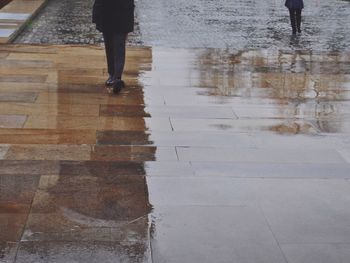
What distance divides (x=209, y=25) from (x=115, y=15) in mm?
10596

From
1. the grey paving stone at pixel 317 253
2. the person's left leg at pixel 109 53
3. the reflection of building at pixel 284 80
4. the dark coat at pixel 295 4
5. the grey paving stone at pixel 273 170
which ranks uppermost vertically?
the person's left leg at pixel 109 53

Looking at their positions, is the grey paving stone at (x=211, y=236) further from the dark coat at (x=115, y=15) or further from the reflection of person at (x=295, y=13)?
the reflection of person at (x=295, y=13)

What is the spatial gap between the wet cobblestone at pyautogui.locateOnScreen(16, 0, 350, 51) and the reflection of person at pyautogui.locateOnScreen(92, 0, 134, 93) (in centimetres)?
571

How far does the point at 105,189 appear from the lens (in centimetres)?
557

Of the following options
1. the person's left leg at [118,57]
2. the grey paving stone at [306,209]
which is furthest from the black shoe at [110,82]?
the grey paving stone at [306,209]

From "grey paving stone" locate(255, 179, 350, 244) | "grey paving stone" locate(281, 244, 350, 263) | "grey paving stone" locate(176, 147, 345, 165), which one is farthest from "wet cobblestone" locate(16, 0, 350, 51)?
"grey paving stone" locate(281, 244, 350, 263)

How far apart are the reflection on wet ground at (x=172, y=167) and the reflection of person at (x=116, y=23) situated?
0.42m

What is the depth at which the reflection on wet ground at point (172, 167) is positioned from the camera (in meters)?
4.56

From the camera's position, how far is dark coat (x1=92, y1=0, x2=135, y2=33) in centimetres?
933

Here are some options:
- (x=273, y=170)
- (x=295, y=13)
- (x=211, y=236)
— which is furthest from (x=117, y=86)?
(x=295, y=13)

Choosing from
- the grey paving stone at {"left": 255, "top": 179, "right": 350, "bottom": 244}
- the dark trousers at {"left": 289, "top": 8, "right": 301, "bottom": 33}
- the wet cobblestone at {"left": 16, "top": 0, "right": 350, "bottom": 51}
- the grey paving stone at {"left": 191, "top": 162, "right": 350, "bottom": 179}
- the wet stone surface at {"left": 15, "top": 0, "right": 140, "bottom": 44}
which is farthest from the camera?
the dark trousers at {"left": 289, "top": 8, "right": 301, "bottom": 33}

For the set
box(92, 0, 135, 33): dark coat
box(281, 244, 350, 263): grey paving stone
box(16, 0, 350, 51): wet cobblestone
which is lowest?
box(16, 0, 350, 51): wet cobblestone

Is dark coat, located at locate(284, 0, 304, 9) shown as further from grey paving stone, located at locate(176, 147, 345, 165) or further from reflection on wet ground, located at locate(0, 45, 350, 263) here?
grey paving stone, located at locate(176, 147, 345, 165)

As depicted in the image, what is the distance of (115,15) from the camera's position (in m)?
9.31
